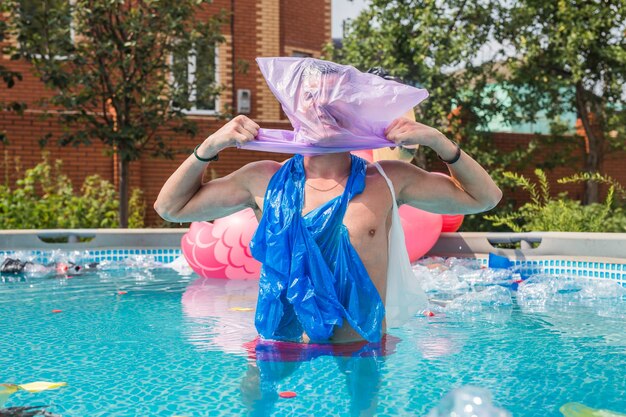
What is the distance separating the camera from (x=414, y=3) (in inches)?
478

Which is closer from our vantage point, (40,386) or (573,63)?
(40,386)

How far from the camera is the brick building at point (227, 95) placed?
39.1ft

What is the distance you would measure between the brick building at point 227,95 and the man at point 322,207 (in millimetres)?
8384

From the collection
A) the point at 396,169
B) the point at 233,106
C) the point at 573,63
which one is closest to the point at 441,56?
the point at 573,63

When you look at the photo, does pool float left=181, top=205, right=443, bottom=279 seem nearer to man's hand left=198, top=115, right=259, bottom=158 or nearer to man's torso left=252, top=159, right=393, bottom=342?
man's torso left=252, top=159, right=393, bottom=342

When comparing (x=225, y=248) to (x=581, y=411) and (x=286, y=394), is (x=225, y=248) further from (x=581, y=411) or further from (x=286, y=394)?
(x=581, y=411)

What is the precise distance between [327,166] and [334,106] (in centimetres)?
33

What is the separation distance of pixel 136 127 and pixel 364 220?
762cm

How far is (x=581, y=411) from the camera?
8.76ft

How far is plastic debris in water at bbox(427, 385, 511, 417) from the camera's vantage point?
229 cm

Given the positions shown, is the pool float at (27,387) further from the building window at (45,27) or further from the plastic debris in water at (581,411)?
the building window at (45,27)

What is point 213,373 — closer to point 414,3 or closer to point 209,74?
point 209,74

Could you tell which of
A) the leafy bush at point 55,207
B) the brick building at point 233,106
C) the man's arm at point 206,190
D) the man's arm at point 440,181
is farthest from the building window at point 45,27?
the man's arm at point 440,181

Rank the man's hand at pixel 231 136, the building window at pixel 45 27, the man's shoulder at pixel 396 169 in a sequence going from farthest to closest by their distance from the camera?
the building window at pixel 45 27
the man's shoulder at pixel 396 169
the man's hand at pixel 231 136
